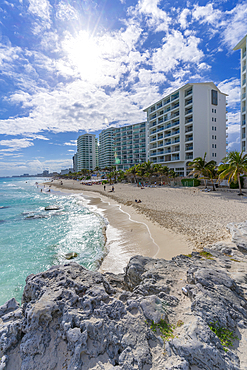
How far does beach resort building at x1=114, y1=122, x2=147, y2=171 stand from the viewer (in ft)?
279

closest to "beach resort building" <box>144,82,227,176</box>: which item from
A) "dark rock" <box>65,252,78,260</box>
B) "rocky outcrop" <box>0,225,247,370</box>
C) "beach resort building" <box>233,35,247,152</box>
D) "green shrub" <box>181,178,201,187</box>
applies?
"green shrub" <box>181,178,201,187</box>

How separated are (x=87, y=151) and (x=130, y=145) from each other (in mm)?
73107

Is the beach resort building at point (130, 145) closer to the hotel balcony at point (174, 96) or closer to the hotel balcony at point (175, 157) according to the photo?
the hotel balcony at point (175, 157)

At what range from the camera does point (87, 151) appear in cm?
15038

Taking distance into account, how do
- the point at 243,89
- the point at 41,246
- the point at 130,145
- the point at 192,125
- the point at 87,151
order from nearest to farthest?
the point at 41,246 → the point at 243,89 → the point at 192,125 → the point at 130,145 → the point at 87,151

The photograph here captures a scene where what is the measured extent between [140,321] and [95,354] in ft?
2.93

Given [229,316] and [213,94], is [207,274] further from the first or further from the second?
[213,94]

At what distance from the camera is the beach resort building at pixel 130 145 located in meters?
85.1

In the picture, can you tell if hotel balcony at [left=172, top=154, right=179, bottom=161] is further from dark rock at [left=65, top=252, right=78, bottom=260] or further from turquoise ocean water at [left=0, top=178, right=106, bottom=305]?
dark rock at [left=65, top=252, right=78, bottom=260]

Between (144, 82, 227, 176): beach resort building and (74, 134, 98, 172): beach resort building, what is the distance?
109 metres

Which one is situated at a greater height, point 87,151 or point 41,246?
point 87,151

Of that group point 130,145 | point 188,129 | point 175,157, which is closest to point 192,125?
point 188,129

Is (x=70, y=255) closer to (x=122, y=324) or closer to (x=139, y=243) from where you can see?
(x=139, y=243)

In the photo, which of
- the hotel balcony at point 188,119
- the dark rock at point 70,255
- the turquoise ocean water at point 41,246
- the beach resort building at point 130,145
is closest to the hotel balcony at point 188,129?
the hotel balcony at point 188,119
